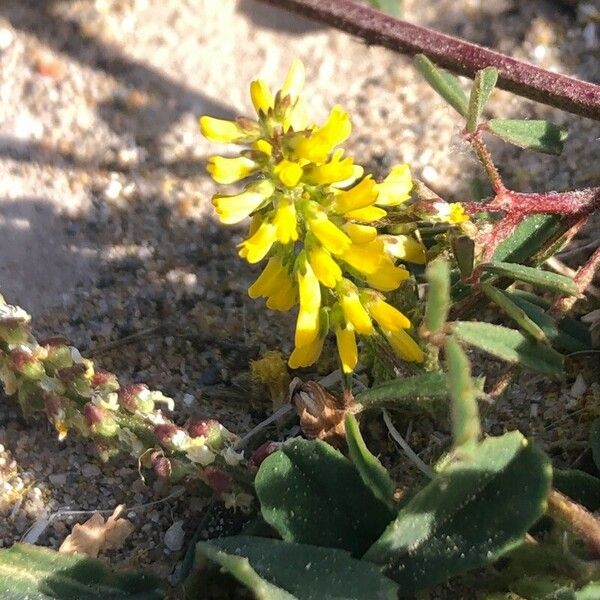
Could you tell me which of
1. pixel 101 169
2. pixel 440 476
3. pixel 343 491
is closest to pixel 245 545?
pixel 343 491

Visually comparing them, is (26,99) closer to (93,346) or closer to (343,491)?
(93,346)

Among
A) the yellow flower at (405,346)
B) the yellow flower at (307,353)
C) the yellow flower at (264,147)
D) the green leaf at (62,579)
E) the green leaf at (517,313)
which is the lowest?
the green leaf at (62,579)

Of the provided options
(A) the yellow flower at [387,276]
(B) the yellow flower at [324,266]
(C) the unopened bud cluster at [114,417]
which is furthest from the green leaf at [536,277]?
(C) the unopened bud cluster at [114,417]

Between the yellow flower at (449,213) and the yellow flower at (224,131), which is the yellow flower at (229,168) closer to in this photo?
the yellow flower at (224,131)

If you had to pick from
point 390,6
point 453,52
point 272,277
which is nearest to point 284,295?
point 272,277

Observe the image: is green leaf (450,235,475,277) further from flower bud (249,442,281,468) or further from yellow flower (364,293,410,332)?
flower bud (249,442,281,468)

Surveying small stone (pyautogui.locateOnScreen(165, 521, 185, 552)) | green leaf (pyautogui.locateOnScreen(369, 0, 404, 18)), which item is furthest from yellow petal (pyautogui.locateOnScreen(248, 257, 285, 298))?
green leaf (pyautogui.locateOnScreen(369, 0, 404, 18))
